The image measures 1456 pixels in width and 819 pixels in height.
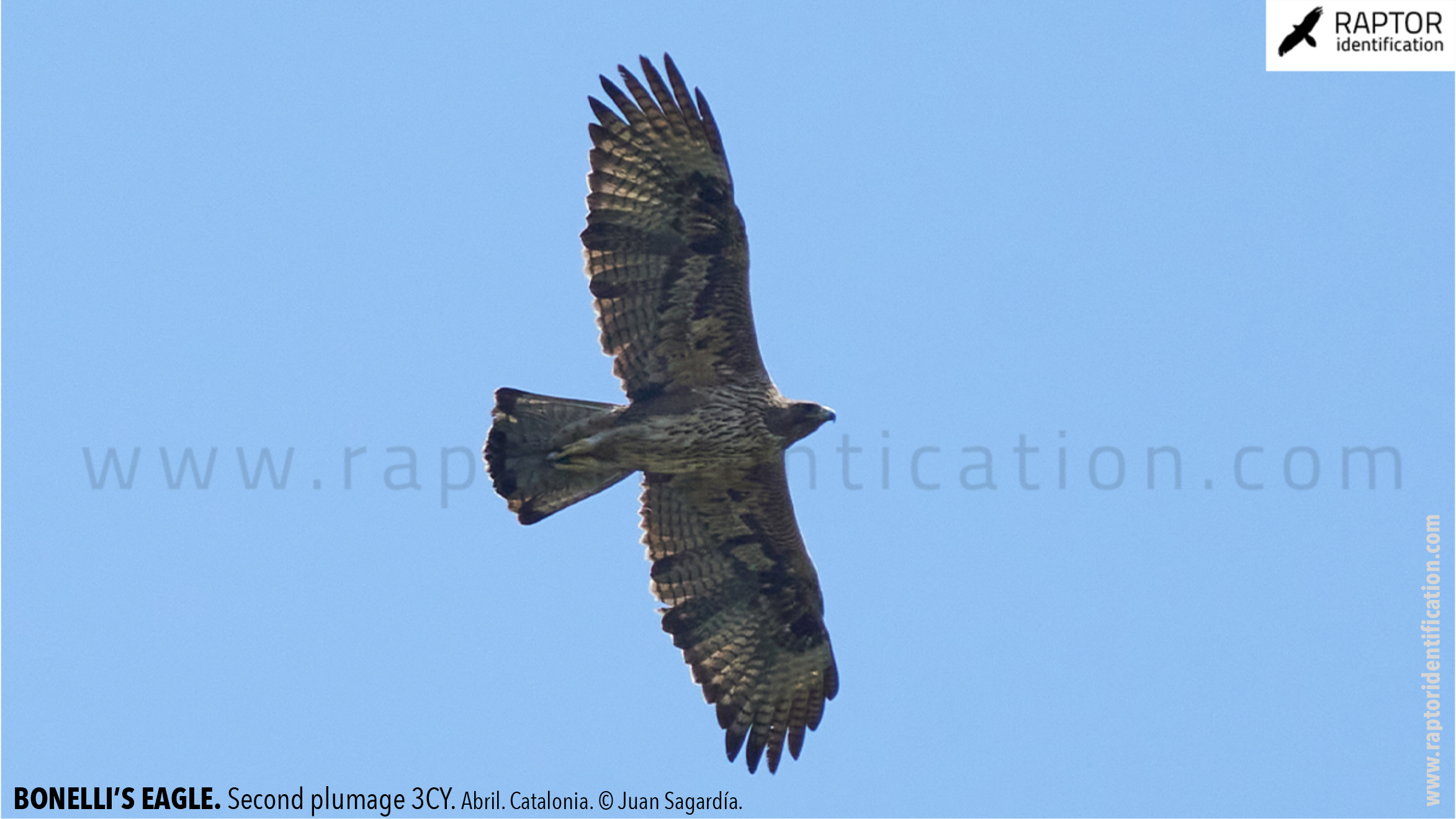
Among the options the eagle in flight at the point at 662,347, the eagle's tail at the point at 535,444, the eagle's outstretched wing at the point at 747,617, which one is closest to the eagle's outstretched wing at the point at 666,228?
the eagle in flight at the point at 662,347

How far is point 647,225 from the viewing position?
11359mm

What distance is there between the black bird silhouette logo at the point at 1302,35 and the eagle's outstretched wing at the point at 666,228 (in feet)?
19.3

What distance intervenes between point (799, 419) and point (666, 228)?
154cm

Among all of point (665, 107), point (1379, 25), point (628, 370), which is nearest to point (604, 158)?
point (665, 107)

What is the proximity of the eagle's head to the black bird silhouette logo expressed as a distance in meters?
5.92

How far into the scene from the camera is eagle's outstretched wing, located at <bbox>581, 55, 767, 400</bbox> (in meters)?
11.3

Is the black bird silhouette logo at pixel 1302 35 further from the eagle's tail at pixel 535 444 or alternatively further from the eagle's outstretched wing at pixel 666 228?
the eagle's tail at pixel 535 444

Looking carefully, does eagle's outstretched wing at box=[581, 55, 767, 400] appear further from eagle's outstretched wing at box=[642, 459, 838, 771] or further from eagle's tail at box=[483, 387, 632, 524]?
eagle's outstretched wing at box=[642, 459, 838, 771]

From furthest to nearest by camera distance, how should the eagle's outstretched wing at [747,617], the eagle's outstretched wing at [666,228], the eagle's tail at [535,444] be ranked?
1. the eagle's outstretched wing at [747,617]
2. the eagle's tail at [535,444]
3. the eagle's outstretched wing at [666,228]

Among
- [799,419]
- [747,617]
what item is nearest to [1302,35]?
[799,419]

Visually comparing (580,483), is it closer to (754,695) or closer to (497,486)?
(497,486)

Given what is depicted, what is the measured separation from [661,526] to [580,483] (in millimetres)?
862

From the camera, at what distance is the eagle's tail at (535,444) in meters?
11.5

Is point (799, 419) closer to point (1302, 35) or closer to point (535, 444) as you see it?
point (535, 444)
